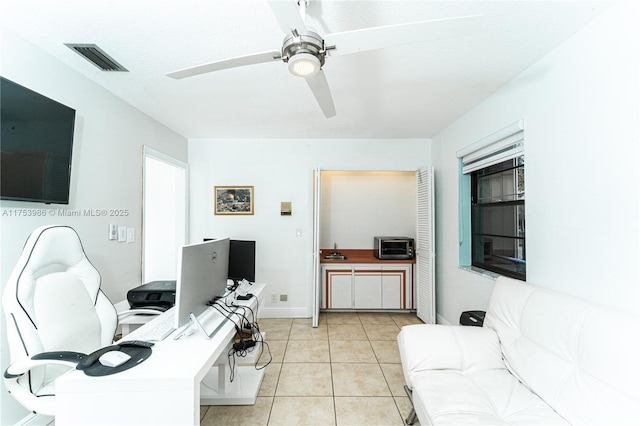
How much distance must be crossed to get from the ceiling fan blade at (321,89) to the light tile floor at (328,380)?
2.05 metres

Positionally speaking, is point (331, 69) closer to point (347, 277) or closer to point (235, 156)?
point (235, 156)

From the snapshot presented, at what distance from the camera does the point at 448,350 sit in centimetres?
169

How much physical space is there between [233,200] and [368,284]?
7.28 feet

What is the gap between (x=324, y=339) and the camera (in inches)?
125

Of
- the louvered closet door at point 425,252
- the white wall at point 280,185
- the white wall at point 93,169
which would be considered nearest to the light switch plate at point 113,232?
the white wall at point 93,169

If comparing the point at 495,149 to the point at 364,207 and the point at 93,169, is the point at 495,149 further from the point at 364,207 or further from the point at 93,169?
the point at 93,169

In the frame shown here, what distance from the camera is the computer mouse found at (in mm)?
1178

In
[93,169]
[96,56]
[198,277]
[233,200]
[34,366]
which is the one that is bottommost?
[34,366]

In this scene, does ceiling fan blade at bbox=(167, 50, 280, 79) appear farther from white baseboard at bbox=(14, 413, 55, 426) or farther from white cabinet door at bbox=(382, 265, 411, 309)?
white cabinet door at bbox=(382, 265, 411, 309)

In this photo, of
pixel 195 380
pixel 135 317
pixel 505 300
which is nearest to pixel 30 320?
pixel 135 317

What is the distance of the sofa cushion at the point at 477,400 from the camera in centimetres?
127

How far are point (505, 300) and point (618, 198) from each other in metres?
0.83

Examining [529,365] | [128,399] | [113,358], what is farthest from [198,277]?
[529,365]

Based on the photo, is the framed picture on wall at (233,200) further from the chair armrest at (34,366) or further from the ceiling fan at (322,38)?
the chair armrest at (34,366)
